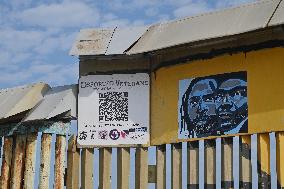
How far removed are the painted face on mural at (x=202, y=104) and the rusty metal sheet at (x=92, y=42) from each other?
225 centimetres

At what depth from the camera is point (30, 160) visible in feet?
42.4

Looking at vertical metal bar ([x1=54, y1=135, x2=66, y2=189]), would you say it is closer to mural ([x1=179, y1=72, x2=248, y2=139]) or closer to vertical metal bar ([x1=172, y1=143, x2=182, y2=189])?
vertical metal bar ([x1=172, y1=143, x2=182, y2=189])

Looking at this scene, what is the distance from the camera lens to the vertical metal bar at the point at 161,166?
37.2ft

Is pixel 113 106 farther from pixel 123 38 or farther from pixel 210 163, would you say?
pixel 210 163

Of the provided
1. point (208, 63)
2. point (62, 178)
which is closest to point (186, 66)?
point (208, 63)

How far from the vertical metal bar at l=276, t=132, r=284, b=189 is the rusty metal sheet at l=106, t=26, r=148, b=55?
3.78 meters

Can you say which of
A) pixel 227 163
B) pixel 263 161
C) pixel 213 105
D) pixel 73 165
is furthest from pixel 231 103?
pixel 73 165

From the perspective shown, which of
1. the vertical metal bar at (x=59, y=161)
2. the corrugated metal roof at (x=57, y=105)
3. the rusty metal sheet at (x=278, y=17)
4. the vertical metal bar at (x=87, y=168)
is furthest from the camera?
the vertical metal bar at (x=59, y=161)

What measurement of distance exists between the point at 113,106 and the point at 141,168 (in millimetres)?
1538

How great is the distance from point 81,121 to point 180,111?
2.40 metres

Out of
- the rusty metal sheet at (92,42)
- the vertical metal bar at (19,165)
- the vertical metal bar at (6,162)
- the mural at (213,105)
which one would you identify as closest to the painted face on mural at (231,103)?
the mural at (213,105)

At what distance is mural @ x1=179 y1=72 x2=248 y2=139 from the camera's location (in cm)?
1054

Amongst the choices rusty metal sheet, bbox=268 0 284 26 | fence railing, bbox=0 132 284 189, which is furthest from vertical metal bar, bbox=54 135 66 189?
rusty metal sheet, bbox=268 0 284 26

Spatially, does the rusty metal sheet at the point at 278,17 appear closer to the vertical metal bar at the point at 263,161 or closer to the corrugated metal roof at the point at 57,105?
the vertical metal bar at the point at 263,161
